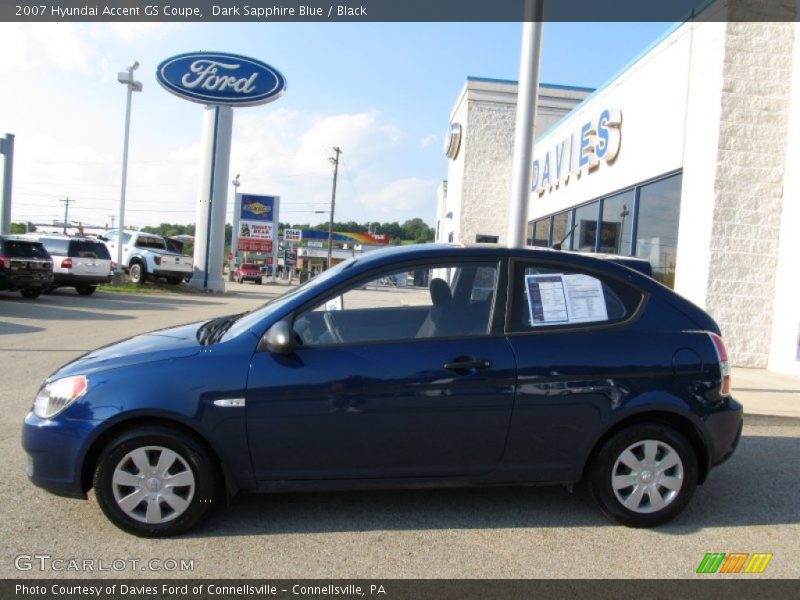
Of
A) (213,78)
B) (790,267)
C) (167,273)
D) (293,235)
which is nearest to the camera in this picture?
(790,267)

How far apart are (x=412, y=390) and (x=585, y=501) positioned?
63.8 inches

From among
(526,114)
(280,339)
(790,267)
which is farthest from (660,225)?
(280,339)

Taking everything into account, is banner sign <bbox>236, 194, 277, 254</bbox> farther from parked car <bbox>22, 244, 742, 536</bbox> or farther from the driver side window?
parked car <bbox>22, 244, 742, 536</bbox>

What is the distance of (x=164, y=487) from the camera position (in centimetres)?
354

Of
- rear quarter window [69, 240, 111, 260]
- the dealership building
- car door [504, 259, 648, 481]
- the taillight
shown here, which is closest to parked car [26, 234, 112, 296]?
rear quarter window [69, 240, 111, 260]

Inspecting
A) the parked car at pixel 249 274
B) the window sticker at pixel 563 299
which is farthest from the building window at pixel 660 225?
the parked car at pixel 249 274

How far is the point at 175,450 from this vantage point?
3.53 m

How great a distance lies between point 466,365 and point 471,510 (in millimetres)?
1073

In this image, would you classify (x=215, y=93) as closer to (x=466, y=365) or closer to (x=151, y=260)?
(x=151, y=260)

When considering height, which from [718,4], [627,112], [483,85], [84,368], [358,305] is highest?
[483,85]

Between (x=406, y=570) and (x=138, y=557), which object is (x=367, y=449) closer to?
(x=406, y=570)

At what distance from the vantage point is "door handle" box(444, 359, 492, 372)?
12.0 feet

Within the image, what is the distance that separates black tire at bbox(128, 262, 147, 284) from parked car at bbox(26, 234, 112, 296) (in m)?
5.52
